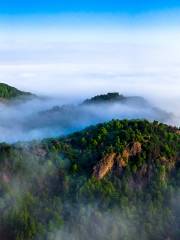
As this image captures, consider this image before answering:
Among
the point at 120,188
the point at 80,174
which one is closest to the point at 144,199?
the point at 120,188

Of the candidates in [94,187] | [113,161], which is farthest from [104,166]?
Result: [94,187]

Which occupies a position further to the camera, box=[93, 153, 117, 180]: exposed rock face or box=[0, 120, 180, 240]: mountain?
box=[93, 153, 117, 180]: exposed rock face

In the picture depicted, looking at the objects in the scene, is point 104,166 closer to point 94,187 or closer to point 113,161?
point 113,161

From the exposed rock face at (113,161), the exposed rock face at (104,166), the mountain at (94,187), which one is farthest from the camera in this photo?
the exposed rock face at (113,161)

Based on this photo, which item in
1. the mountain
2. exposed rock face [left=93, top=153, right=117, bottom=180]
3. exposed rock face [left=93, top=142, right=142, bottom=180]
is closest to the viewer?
the mountain

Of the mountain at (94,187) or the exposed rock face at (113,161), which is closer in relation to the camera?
the mountain at (94,187)

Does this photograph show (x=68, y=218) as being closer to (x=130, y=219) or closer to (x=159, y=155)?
(x=130, y=219)

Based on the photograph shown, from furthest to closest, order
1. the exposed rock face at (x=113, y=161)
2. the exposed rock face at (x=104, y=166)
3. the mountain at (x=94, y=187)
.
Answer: the exposed rock face at (x=113, y=161), the exposed rock face at (x=104, y=166), the mountain at (x=94, y=187)
